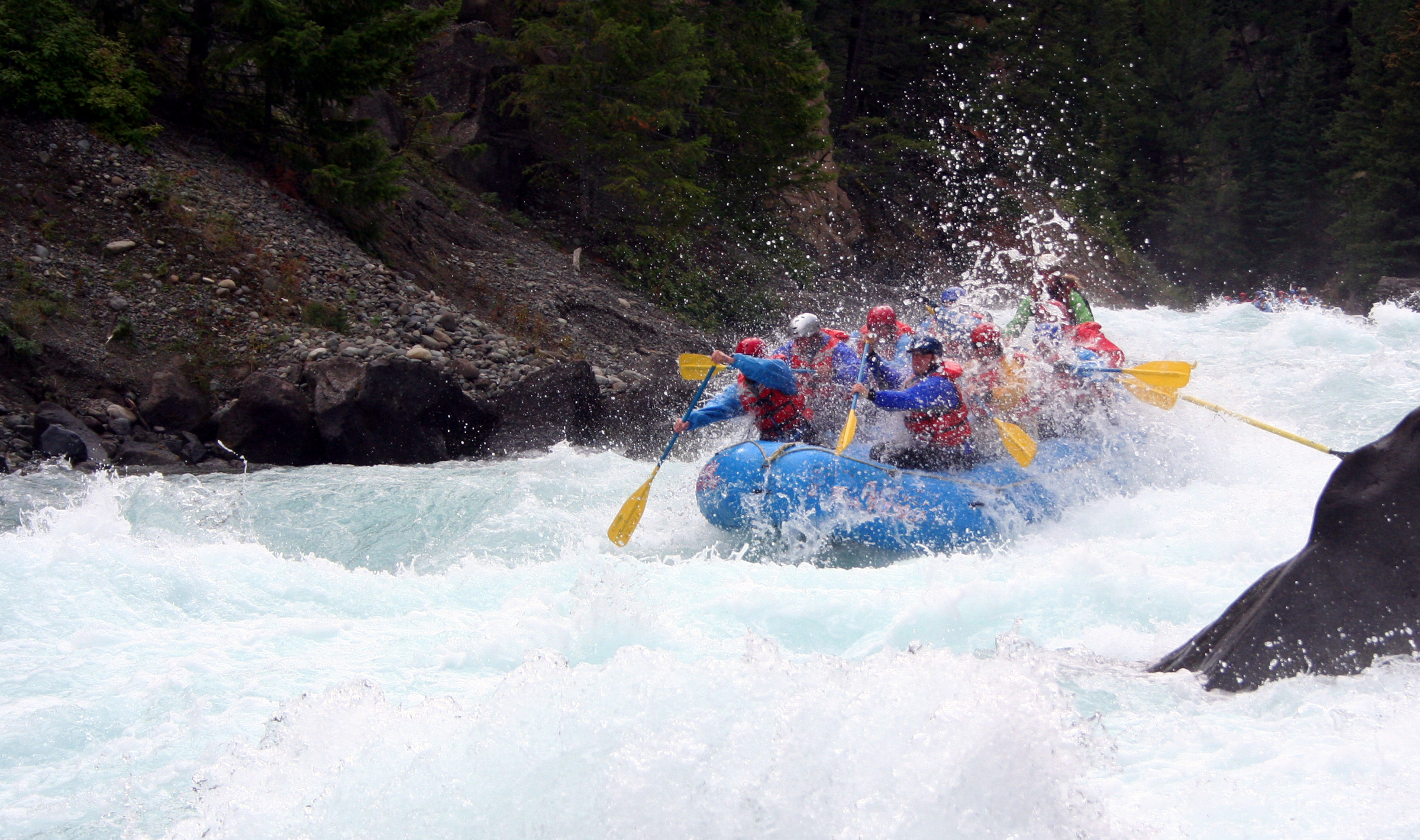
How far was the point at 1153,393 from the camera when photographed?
6.49 m

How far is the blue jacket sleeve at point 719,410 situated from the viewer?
20.8ft

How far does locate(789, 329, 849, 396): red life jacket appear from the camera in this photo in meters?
7.18

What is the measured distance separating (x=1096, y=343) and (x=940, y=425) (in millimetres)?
1902

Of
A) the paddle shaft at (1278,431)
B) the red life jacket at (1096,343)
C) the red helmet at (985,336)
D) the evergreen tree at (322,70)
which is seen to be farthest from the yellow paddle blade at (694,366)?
the evergreen tree at (322,70)

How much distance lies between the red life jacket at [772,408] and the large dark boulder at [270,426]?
142 inches

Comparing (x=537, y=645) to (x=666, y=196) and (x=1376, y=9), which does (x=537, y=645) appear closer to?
(x=666, y=196)

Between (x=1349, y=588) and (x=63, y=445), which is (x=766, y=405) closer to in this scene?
(x=1349, y=588)

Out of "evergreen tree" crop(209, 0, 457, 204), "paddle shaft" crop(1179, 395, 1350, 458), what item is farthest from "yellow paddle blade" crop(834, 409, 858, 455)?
"evergreen tree" crop(209, 0, 457, 204)

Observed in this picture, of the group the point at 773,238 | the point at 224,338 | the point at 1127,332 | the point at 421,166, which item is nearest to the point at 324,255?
the point at 224,338

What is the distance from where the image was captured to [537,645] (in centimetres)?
381

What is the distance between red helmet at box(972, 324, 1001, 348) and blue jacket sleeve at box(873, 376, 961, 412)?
3.14 feet

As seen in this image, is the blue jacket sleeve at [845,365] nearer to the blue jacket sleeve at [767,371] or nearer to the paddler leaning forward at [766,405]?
the paddler leaning forward at [766,405]

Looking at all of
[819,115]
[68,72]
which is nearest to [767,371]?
[68,72]

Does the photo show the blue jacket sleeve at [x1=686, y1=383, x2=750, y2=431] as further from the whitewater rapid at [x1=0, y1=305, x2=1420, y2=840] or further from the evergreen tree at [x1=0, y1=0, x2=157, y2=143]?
the evergreen tree at [x1=0, y1=0, x2=157, y2=143]
